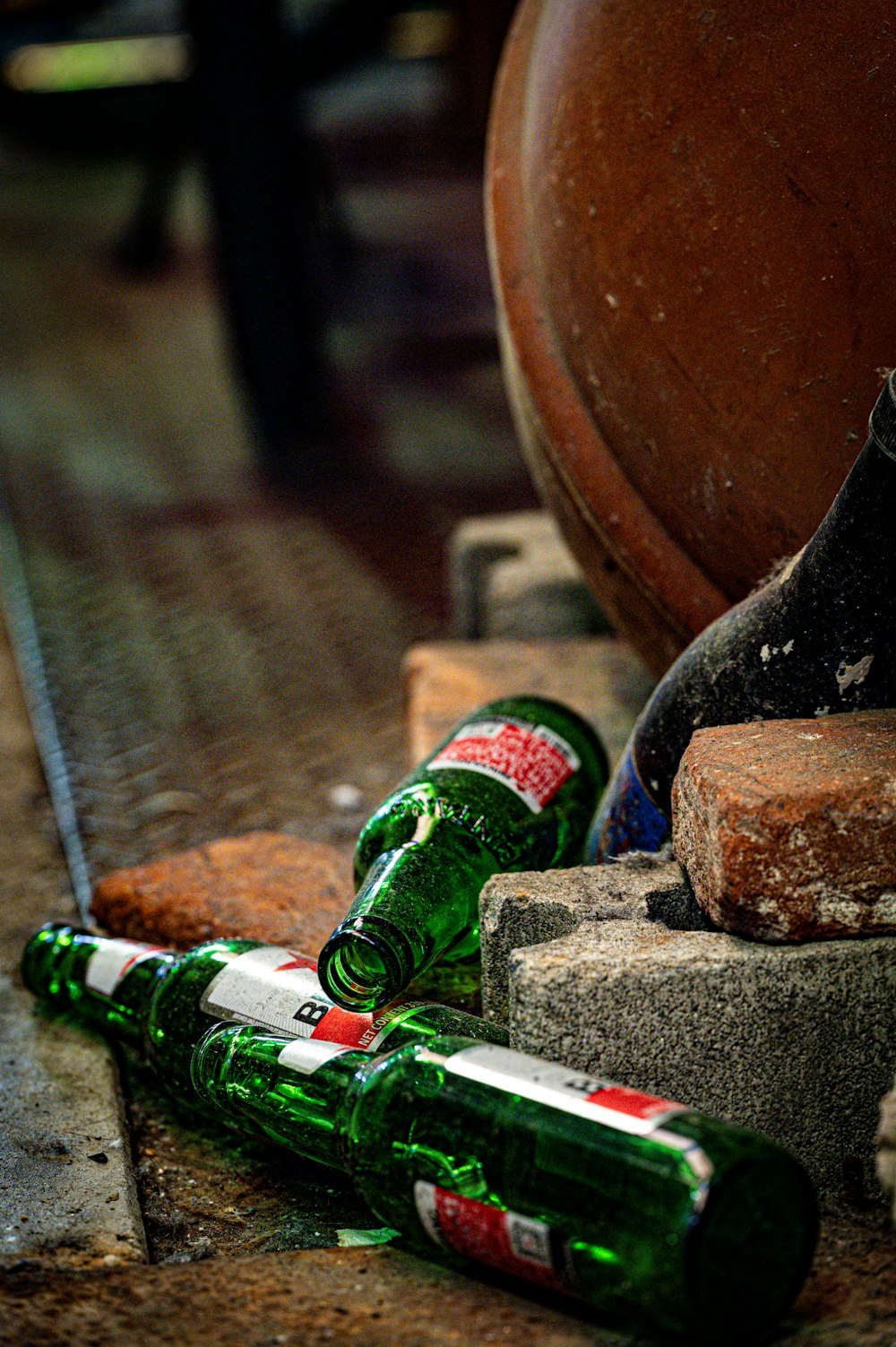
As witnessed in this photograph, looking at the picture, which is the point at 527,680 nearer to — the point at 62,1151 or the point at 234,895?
the point at 234,895

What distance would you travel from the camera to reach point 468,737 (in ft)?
6.10

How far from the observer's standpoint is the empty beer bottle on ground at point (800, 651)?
142 centimetres

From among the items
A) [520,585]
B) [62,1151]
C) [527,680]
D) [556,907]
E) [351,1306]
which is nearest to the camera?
[351,1306]

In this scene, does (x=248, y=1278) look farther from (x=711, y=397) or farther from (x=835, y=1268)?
(x=711, y=397)

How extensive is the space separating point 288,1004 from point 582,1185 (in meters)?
0.52

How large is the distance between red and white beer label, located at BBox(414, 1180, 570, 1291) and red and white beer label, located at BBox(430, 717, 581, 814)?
65 cm

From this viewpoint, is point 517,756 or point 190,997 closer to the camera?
point 190,997

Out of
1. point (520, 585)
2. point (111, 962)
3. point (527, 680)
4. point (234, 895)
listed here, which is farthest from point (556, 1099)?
point (520, 585)

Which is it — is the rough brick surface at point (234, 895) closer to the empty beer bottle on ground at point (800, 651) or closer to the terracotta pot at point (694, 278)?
the empty beer bottle on ground at point (800, 651)

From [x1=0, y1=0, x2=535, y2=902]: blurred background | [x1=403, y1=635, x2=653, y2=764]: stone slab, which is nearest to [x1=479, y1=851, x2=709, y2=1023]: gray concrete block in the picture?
[x1=403, y1=635, x2=653, y2=764]: stone slab

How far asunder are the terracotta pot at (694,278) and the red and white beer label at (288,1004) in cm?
73

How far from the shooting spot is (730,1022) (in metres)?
1.37

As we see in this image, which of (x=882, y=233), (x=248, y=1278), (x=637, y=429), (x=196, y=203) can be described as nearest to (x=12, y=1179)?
(x=248, y=1278)

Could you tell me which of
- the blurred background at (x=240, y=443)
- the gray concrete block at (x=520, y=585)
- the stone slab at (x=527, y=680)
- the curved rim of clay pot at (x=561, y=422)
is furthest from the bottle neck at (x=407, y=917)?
the gray concrete block at (x=520, y=585)
